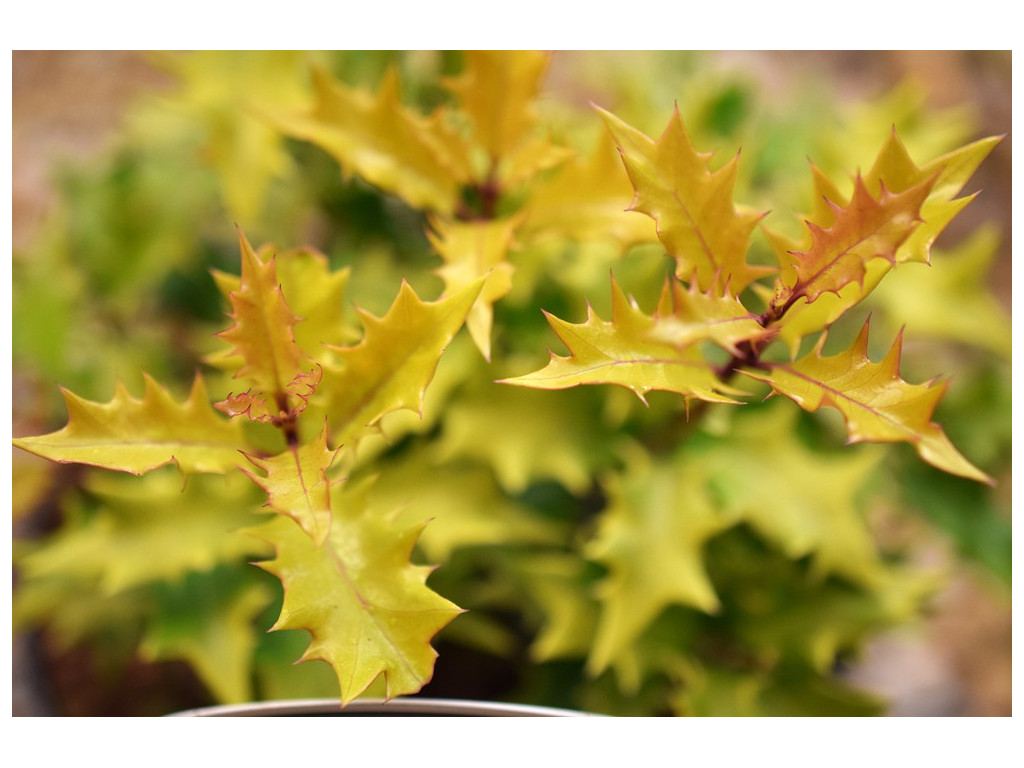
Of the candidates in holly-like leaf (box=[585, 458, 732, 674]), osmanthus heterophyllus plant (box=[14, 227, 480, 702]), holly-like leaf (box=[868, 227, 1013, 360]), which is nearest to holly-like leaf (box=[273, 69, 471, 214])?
osmanthus heterophyllus plant (box=[14, 227, 480, 702])

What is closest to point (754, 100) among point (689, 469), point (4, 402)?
point (689, 469)

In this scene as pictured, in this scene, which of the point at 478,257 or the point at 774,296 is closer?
the point at 774,296

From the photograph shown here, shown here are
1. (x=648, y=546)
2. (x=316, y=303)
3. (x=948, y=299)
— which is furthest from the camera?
(x=948, y=299)

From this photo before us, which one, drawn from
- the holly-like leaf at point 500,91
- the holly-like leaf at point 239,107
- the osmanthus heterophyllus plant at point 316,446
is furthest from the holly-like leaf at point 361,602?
the holly-like leaf at point 239,107

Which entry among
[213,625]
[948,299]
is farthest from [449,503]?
[948,299]

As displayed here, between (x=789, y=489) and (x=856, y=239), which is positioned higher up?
(x=856, y=239)

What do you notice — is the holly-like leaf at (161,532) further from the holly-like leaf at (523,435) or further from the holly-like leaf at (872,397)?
the holly-like leaf at (872,397)

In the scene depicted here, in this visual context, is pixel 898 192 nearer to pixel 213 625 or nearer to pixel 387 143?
pixel 387 143

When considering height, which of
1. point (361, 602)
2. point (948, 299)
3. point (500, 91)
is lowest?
point (361, 602)
